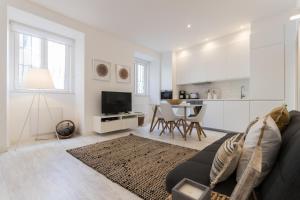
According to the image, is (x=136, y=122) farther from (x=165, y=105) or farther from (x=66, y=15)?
(x=66, y=15)

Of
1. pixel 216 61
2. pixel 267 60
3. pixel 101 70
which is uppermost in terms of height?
pixel 216 61

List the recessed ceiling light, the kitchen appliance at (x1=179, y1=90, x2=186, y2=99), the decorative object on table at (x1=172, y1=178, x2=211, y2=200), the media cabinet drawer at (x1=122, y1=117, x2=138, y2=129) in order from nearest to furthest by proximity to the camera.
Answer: the decorative object on table at (x1=172, y1=178, x2=211, y2=200), the recessed ceiling light, the media cabinet drawer at (x1=122, y1=117, x2=138, y2=129), the kitchen appliance at (x1=179, y1=90, x2=186, y2=99)

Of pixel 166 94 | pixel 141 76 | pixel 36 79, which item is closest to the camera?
pixel 36 79

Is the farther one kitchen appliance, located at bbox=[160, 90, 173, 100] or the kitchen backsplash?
kitchen appliance, located at bbox=[160, 90, 173, 100]

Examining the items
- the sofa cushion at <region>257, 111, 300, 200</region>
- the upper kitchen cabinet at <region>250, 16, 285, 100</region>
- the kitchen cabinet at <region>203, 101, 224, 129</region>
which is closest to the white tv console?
the kitchen cabinet at <region>203, 101, 224, 129</region>

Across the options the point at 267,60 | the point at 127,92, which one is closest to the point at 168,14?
the point at 127,92

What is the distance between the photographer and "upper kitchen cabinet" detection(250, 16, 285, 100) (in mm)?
3369

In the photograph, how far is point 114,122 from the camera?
13.0ft

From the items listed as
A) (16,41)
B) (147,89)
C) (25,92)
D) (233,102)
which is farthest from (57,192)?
(147,89)

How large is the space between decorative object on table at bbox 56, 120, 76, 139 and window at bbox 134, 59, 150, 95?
2.66 meters

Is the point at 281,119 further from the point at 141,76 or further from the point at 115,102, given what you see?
the point at 141,76

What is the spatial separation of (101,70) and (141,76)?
86.7 inches

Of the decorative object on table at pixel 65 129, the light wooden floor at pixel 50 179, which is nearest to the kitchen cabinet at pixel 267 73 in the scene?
the light wooden floor at pixel 50 179

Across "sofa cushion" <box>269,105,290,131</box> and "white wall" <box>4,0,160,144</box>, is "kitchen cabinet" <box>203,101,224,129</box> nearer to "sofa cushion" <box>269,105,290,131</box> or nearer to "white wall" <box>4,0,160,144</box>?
"white wall" <box>4,0,160,144</box>
